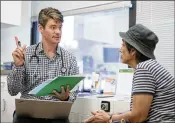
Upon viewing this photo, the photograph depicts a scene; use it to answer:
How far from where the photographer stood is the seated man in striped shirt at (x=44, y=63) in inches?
67.7

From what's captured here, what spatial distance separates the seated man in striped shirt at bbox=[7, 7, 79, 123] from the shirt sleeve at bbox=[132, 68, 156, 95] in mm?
584

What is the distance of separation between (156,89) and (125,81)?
87cm

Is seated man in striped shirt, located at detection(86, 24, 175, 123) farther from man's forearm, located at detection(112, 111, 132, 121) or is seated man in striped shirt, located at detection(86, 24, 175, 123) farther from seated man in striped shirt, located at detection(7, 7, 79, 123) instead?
seated man in striped shirt, located at detection(7, 7, 79, 123)

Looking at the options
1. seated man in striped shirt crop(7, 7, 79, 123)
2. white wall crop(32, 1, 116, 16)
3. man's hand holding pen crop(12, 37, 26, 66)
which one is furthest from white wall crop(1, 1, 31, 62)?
man's hand holding pen crop(12, 37, 26, 66)

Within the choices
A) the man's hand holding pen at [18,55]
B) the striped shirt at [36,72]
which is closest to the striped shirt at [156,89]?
the striped shirt at [36,72]

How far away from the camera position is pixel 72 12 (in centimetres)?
296

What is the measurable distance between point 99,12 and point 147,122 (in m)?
1.76

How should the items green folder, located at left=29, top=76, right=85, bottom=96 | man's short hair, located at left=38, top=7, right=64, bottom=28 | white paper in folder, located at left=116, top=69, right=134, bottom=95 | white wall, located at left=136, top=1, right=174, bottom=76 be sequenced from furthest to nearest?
white wall, located at left=136, top=1, right=174, bottom=76, white paper in folder, located at left=116, top=69, right=134, bottom=95, man's short hair, located at left=38, top=7, right=64, bottom=28, green folder, located at left=29, top=76, right=85, bottom=96

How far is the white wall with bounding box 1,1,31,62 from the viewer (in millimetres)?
3342

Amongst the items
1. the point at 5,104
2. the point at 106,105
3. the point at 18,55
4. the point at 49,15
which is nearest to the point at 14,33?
the point at 5,104

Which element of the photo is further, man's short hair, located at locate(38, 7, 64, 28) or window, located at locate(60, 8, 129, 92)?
window, located at locate(60, 8, 129, 92)

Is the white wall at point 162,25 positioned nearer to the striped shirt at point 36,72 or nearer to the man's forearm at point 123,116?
the striped shirt at point 36,72

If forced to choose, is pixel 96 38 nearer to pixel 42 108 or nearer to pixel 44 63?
pixel 44 63

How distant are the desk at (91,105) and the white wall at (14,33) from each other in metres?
1.65
